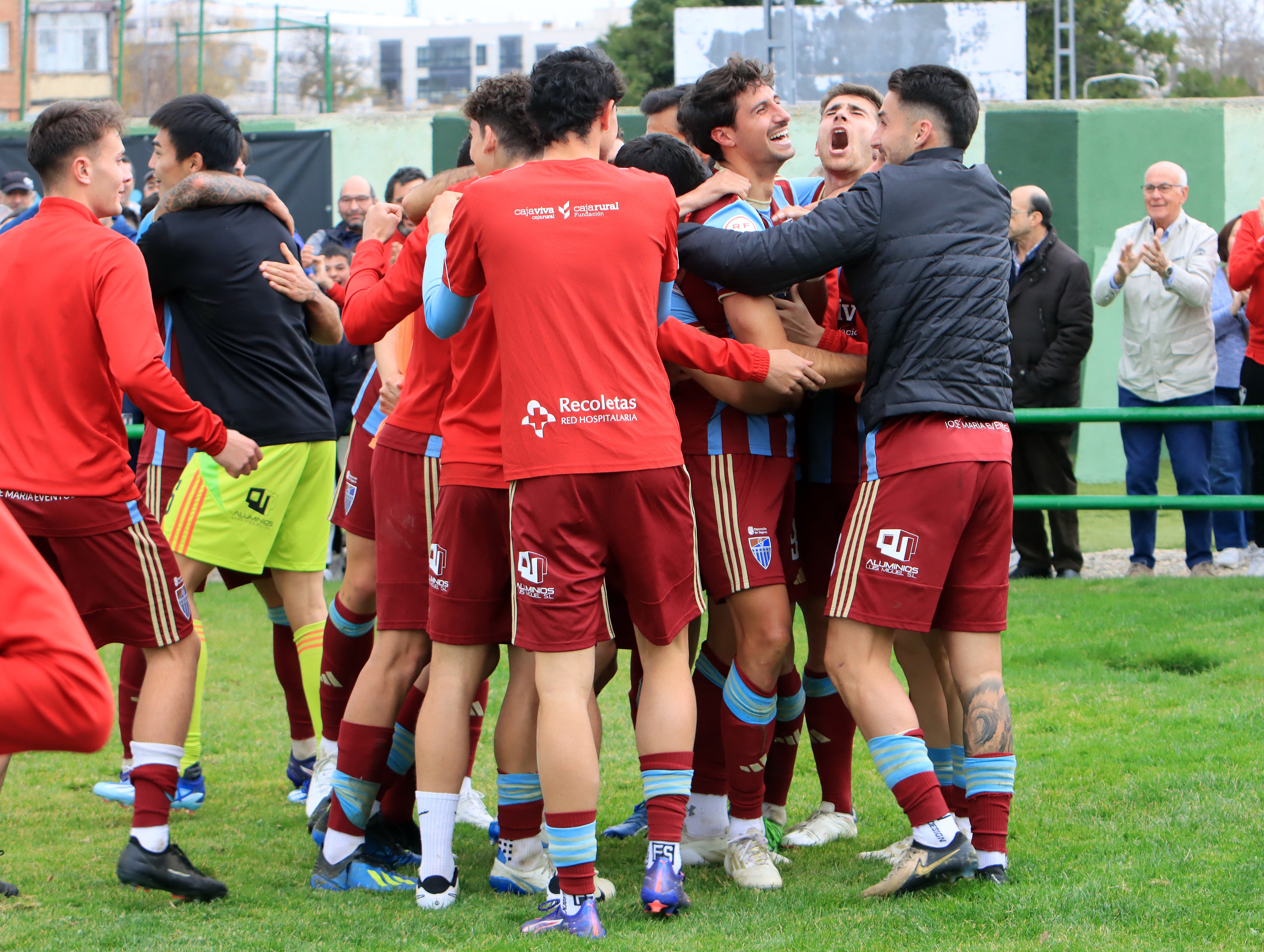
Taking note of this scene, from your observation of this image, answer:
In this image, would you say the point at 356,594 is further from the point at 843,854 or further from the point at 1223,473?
the point at 1223,473

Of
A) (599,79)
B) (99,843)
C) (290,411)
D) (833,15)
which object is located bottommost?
(99,843)

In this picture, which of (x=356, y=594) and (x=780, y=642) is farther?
(x=356, y=594)

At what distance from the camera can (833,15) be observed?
24.1 metres

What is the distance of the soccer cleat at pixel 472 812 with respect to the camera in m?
5.02

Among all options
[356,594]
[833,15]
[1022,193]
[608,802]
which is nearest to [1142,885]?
[608,802]

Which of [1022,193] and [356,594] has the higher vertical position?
[1022,193]

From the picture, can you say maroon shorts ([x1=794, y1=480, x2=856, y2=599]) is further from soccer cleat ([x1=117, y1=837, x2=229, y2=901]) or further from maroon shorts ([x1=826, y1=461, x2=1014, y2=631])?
soccer cleat ([x1=117, y1=837, x2=229, y2=901])

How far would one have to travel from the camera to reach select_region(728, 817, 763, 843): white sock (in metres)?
4.28

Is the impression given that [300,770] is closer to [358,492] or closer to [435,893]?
[358,492]

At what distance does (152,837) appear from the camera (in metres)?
4.11

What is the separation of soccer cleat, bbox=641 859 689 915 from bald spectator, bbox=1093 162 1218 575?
21.5 ft

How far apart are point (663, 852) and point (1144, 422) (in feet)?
20.7

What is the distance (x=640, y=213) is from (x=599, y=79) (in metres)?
0.39

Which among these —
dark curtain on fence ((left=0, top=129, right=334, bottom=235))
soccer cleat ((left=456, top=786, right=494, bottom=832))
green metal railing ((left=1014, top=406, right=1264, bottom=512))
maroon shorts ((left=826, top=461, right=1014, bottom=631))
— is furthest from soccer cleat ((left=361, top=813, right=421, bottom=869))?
dark curtain on fence ((left=0, top=129, right=334, bottom=235))
